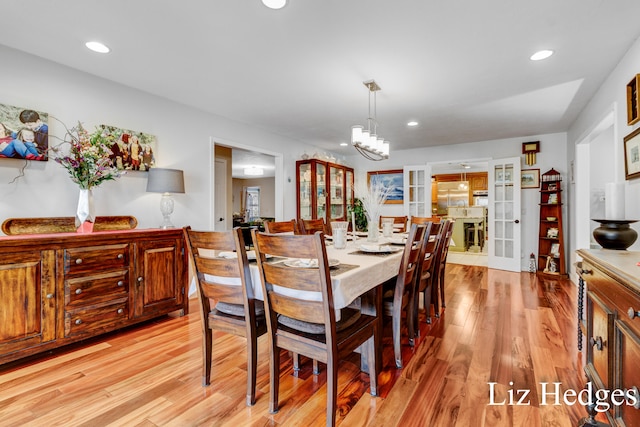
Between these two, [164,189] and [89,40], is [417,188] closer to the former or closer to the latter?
[164,189]

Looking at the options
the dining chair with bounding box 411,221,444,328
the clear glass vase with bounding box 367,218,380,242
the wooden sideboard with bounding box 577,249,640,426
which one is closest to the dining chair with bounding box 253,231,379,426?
the dining chair with bounding box 411,221,444,328

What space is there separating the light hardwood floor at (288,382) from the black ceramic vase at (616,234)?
85 centimetres

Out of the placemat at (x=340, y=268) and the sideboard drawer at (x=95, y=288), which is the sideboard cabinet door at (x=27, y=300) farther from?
the placemat at (x=340, y=268)

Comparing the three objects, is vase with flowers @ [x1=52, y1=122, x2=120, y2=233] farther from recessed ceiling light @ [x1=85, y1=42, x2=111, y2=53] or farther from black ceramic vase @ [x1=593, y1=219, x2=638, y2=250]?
black ceramic vase @ [x1=593, y1=219, x2=638, y2=250]

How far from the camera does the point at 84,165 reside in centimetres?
258

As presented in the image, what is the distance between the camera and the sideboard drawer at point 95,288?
2.32m

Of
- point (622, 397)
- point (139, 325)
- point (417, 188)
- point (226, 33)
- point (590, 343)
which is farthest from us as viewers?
point (417, 188)

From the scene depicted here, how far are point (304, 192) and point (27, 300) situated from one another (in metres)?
3.95

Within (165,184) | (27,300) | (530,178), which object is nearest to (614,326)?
(27,300)

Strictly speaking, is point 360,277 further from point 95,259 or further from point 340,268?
point 95,259

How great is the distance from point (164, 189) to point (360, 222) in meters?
4.48

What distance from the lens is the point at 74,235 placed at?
232 centimetres

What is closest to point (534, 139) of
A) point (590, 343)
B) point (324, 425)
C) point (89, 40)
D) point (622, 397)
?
point (590, 343)

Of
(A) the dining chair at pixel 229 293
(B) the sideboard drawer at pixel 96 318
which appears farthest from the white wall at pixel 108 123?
(A) the dining chair at pixel 229 293
